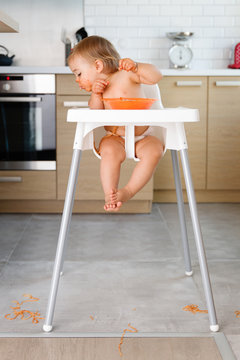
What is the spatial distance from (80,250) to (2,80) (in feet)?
4.44

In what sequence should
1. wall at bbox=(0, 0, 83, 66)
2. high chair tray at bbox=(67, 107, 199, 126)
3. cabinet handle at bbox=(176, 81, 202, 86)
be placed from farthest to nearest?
wall at bbox=(0, 0, 83, 66)
cabinet handle at bbox=(176, 81, 202, 86)
high chair tray at bbox=(67, 107, 199, 126)

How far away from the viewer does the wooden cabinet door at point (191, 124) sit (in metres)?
3.68

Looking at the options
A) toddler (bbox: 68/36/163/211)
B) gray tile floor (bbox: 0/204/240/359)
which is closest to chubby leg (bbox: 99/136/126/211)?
toddler (bbox: 68/36/163/211)

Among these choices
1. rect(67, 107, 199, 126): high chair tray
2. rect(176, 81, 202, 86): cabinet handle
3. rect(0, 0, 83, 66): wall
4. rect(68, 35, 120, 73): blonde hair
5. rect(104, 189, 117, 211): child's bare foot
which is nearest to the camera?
rect(67, 107, 199, 126): high chair tray

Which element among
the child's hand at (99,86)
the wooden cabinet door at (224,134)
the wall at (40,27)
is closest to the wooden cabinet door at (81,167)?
the wooden cabinet door at (224,134)

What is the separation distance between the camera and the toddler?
1855 millimetres

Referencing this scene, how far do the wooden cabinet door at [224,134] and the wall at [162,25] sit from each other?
0.57 metres

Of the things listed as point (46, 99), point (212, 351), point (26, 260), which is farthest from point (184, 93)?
point (212, 351)

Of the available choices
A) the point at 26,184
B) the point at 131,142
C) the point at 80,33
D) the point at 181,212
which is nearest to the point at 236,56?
the point at 80,33

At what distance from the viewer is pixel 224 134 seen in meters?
3.78

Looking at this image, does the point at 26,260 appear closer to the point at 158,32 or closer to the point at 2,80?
the point at 2,80

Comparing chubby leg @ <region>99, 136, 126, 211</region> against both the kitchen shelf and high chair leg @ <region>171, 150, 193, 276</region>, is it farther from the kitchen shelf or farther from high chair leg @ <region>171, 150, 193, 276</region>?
the kitchen shelf

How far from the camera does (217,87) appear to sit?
3.71 meters

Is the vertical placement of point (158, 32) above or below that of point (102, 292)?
above
